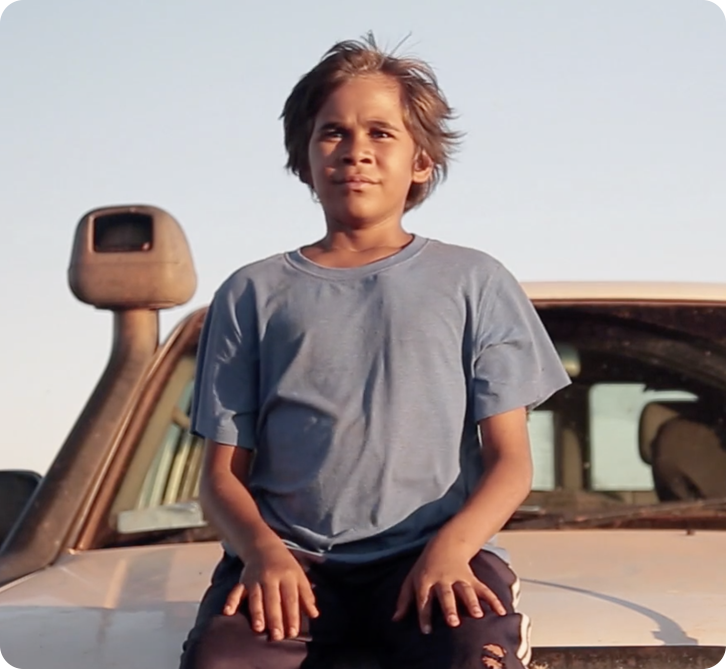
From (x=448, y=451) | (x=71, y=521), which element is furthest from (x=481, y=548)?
(x=71, y=521)

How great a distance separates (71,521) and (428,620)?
1.42m

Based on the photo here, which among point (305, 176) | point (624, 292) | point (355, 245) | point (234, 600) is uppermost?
point (305, 176)

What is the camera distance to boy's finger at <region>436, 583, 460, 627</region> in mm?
2531

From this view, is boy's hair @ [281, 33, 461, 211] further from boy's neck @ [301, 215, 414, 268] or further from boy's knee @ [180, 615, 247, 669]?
boy's knee @ [180, 615, 247, 669]

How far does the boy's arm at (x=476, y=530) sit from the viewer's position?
2.57 m

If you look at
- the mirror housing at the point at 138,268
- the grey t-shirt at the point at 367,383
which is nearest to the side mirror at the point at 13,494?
the mirror housing at the point at 138,268

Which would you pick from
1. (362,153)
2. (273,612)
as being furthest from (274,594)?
(362,153)

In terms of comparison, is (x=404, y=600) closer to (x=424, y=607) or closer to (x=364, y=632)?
(x=424, y=607)

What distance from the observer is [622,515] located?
3781 mm

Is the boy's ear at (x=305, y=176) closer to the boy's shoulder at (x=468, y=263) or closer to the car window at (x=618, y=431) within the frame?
the boy's shoulder at (x=468, y=263)

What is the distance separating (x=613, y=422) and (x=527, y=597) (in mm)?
1447

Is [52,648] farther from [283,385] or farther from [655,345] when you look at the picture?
[655,345]

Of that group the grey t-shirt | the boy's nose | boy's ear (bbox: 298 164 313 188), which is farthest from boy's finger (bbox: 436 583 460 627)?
boy's ear (bbox: 298 164 313 188)

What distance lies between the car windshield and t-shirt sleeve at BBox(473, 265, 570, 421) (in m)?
1.01
